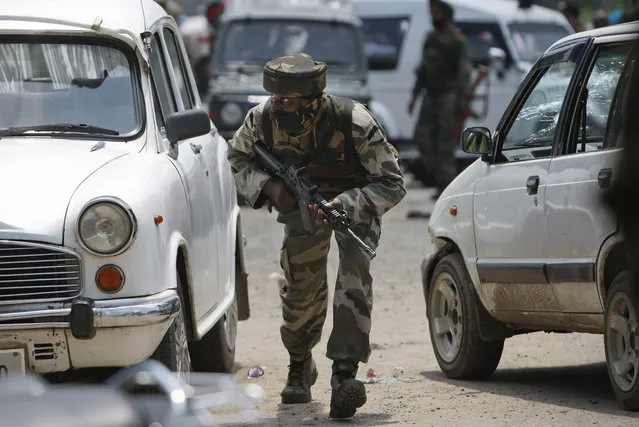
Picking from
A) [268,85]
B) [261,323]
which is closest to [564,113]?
[268,85]

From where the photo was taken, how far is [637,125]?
3342mm

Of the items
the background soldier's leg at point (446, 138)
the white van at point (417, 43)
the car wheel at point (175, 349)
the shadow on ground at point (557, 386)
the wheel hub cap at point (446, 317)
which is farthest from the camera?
the white van at point (417, 43)

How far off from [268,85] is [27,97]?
111 centimetres

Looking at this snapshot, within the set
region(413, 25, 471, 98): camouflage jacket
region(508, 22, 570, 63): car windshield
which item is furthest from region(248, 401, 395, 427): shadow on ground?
region(508, 22, 570, 63): car windshield

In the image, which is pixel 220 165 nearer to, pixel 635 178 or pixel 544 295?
pixel 544 295

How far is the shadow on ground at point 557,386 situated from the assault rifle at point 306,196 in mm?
1123

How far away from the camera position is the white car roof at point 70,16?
23.5 ft

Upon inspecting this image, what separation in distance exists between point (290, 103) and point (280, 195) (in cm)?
42

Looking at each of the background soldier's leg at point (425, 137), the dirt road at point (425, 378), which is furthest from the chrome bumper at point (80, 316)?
the background soldier's leg at point (425, 137)

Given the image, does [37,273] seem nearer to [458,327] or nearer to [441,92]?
[458,327]

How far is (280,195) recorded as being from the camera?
23.2 ft

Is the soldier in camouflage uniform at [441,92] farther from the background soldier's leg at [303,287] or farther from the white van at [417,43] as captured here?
the background soldier's leg at [303,287]

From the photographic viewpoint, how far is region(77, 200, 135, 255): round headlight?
19.7ft

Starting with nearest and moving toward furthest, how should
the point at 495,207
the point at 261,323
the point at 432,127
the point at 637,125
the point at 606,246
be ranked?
1. the point at 637,125
2. the point at 606,246
3. the point at 495,207
4. the point at 261,323
5. the point at 432,127
